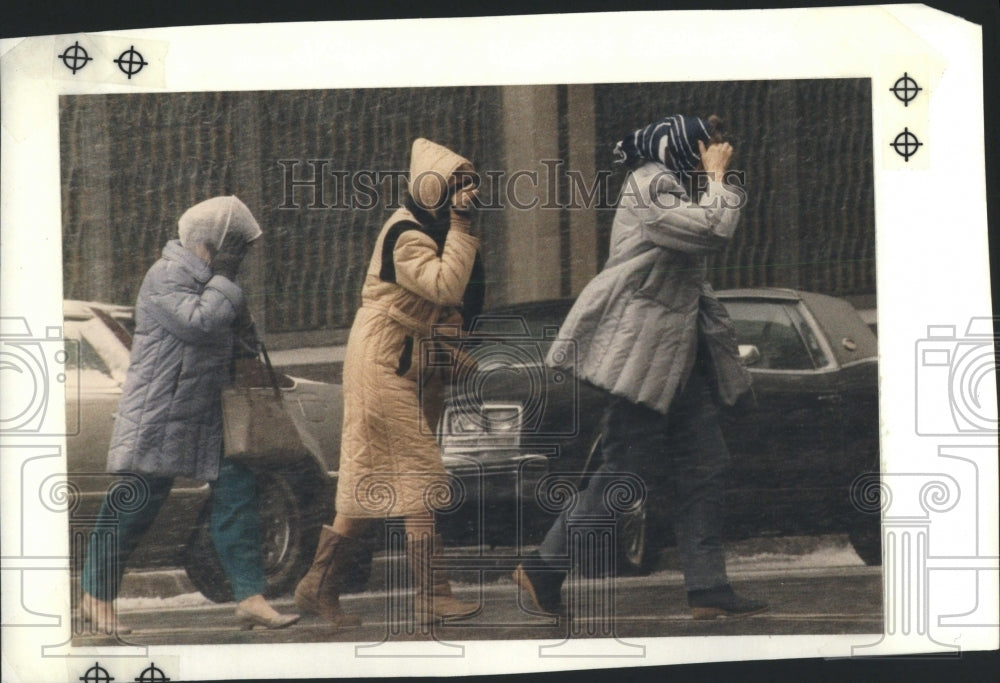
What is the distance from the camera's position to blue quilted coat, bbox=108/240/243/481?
4793 mm

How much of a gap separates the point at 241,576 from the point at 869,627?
9.21ft

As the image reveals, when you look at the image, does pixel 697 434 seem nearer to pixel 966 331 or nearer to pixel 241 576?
pixel 966 331

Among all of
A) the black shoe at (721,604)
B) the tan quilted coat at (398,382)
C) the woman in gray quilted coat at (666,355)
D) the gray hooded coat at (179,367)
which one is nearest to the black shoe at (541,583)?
the woman in gray quilted coat at (666,355)

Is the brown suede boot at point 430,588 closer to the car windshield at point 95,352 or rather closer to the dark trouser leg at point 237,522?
the dark trouser leg at point 237,522

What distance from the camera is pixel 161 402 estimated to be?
4.79m

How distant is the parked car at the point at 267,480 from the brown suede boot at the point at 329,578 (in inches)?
1.8

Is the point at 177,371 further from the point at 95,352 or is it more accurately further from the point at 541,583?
the point at 541,583

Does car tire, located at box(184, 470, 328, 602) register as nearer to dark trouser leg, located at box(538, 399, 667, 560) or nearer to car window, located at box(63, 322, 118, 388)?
car window, located at box(63, 322, 118, 388)

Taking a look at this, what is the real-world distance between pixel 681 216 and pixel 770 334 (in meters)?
0.65

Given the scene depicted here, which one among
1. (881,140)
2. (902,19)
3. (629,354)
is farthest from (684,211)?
(902,19)

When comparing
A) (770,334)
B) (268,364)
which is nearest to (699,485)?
(770,334)

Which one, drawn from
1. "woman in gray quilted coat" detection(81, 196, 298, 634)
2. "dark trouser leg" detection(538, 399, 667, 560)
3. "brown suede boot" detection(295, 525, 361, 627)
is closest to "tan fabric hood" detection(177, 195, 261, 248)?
"woman in gray quilted coat" detection(81, 196, 298, 634)

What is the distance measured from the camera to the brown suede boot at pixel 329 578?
482cm

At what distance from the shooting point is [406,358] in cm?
479
